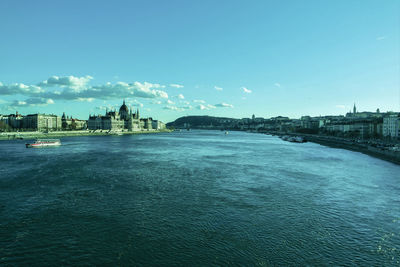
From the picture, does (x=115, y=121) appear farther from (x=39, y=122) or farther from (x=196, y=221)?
(x=196, y=221)

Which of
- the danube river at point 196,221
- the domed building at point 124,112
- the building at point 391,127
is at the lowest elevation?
the danube river at point 196,221

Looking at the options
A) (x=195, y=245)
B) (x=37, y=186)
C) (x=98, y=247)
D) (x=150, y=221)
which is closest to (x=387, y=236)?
(x=195, y=245)

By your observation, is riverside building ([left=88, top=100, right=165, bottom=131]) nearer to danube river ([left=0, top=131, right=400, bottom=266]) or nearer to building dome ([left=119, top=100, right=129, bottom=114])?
building dome ([left=119, top=100, right=129, bottom=114])

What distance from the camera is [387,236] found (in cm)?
1356

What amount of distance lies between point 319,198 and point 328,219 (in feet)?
15.1

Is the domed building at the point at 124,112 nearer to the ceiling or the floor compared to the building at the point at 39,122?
nearer to the ceiling

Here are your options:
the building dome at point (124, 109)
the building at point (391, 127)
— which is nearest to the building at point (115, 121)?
the building dome at point (124, 109)

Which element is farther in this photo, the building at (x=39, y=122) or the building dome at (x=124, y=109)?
the building dome at (x=124, y=109)

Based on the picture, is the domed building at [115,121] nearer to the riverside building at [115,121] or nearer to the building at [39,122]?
the riverside building at [115,121]

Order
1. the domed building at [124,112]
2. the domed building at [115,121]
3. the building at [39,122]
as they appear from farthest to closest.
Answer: the domed building at [124,112]
the domed building at [115,121]
the building at [39,122]

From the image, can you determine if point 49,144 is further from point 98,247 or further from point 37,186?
point 98,247

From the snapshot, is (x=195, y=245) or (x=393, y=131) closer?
(x=195, y=245)

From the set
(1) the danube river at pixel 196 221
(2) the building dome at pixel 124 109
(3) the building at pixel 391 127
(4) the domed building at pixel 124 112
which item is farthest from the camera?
(2) the building dome at pixel 124 109

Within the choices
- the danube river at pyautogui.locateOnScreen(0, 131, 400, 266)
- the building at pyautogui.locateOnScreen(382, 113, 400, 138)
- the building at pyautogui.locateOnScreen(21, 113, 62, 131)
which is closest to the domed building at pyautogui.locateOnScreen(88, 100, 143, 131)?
the building at pyautogui.locateOnScreen(21, 113, 62, 131)
